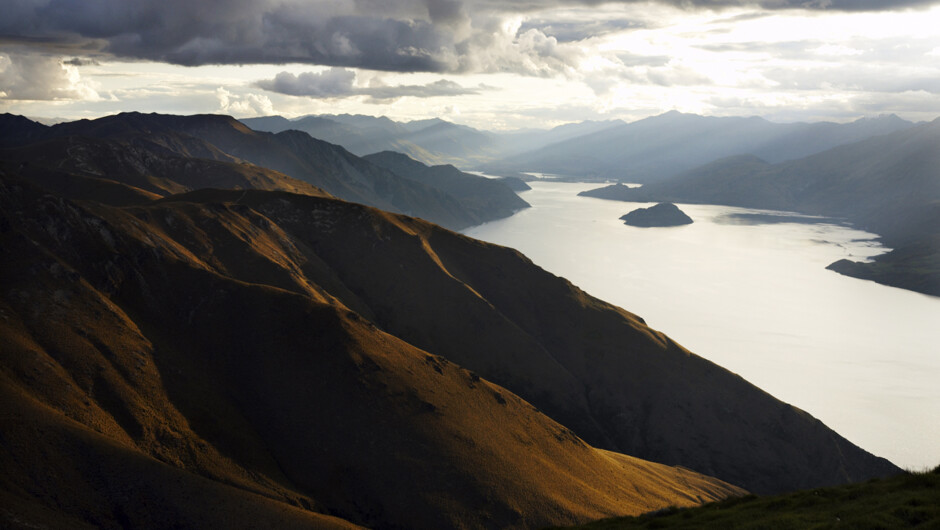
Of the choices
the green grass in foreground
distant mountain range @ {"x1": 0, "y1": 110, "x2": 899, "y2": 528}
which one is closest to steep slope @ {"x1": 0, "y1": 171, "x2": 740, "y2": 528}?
distant mountain range @ {"x1": 0, "y1": 110, "x2": 899, "y2": 528}

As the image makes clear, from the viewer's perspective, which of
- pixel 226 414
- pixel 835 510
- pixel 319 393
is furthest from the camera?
pixel 319 393

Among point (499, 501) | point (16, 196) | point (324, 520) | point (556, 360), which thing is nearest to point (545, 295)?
point (556, 360)

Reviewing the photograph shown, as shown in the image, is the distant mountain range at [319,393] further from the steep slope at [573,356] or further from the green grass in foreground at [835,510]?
the green grass in foreground at [835,510]

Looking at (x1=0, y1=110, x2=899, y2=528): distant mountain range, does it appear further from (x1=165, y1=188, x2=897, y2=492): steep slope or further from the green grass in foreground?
the green grass in foreground

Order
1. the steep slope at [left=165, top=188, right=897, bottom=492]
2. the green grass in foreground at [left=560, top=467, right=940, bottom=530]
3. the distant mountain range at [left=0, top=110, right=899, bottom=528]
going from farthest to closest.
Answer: the steep slope at [left=165, top=188, right=897, bottom=492] → the distant mountain range at [left=0, top=110, right=899, bottom=528] → the green grass in foreground at [left=560, top=467, right=940, bottom=530]

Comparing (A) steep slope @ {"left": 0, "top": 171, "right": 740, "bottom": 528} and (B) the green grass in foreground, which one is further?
(A) steep slope @ {"left": 0, "top": 171, "right": 740, "bottom": 528}

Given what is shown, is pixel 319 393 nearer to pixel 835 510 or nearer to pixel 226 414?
pixel 226 414

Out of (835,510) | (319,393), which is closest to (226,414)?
(319,393)
